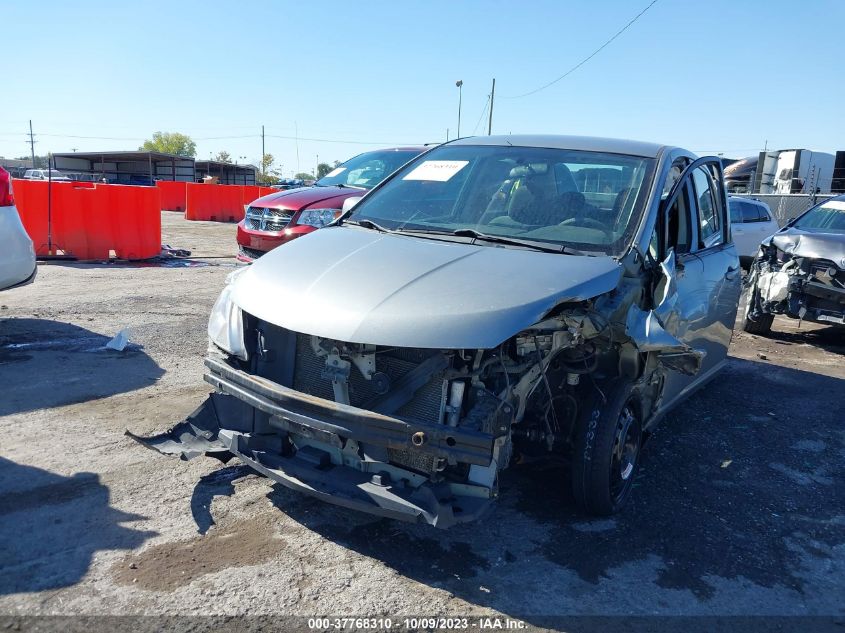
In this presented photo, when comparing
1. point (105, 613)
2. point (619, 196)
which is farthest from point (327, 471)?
point (619, 196)

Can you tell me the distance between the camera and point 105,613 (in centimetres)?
265

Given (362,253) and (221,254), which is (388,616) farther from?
(221,254)

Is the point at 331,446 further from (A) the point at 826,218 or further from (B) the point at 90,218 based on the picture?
(B) the point at 90,218

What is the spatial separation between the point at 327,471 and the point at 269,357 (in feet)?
2.11

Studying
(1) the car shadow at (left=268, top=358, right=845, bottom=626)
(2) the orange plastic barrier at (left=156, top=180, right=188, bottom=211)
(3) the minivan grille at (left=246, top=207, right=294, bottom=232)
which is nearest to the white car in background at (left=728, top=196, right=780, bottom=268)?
(3) the minivan grille at (left=246, top=207, right=294, bottom=232)

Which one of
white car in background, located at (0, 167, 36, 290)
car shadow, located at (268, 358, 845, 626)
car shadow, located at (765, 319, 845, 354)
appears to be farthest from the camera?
car shadow, located at (765, 319, 845, 354)

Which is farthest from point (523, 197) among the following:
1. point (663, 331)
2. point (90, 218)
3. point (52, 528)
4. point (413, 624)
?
point (90, 218)

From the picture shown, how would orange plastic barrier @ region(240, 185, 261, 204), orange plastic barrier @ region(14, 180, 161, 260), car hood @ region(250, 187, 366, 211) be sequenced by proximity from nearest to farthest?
1. car hood @ region(250, 187, 366, 211)
2. orange plastic barrier @ region(14, 180, 161, 260)
3. orange plastic barrier @ region(240, 185, 261, 204)

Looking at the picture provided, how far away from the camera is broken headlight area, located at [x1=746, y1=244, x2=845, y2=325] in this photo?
7598mm

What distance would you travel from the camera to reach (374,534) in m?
3.33

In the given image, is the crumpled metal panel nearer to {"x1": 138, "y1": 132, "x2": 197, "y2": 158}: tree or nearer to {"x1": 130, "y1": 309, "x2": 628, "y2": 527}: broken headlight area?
{"x1": 130, "y1": 309, "x2": 628, "y2": 527}: broken headlight area

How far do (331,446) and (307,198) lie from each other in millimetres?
6291

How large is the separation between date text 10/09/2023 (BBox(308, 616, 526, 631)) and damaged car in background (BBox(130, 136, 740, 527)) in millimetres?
379

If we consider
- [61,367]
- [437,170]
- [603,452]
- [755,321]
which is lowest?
[61,367]
